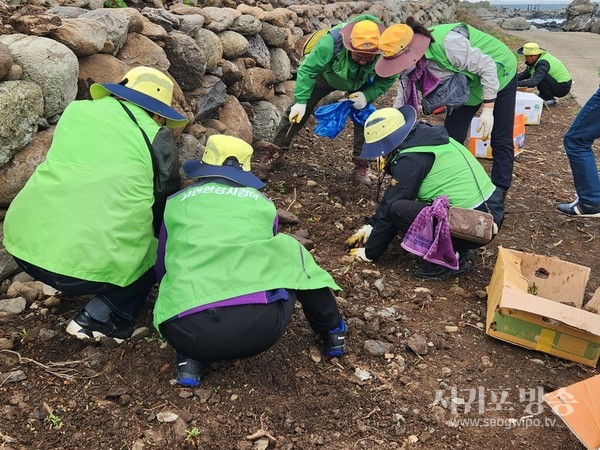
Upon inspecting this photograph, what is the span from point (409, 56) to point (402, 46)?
0.31ft

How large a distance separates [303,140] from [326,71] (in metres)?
1.55

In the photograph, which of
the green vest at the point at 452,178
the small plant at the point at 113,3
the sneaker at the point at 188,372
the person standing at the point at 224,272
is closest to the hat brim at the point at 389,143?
the green vest at the point at 452,178

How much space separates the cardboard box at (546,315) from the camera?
2787mm

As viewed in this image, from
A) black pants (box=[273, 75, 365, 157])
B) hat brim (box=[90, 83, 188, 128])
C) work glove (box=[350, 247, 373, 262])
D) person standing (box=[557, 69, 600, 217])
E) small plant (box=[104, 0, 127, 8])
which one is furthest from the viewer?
black pants (box=[273, 75, 365, 157])

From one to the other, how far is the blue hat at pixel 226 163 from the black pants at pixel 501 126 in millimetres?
2569

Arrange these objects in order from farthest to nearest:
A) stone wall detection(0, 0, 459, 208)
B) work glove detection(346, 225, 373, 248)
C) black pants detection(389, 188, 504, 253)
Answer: work glove detection(346, 225, 373, 248) → black pants detection(389, 188, 504, 253) → stone wall detection(0, 0, 459, 208)

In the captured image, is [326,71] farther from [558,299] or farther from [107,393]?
[107,393]

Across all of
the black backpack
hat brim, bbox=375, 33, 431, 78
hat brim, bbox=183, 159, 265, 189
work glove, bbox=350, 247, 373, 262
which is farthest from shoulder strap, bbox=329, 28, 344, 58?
hat brim, bbox=183, 159, 265, 189

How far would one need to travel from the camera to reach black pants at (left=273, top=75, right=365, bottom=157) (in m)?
5.05

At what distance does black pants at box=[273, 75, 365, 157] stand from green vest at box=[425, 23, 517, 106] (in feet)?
3.41

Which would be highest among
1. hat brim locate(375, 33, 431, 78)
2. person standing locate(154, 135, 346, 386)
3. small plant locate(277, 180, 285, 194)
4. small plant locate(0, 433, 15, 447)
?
hat brim locate(375, 33, 431, 78)

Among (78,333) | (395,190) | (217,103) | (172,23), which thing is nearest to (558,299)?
(395,190)

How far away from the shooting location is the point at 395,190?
3631 mm

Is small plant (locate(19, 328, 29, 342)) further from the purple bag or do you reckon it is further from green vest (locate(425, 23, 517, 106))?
green vest (locate(425, 23, 517, 106))
